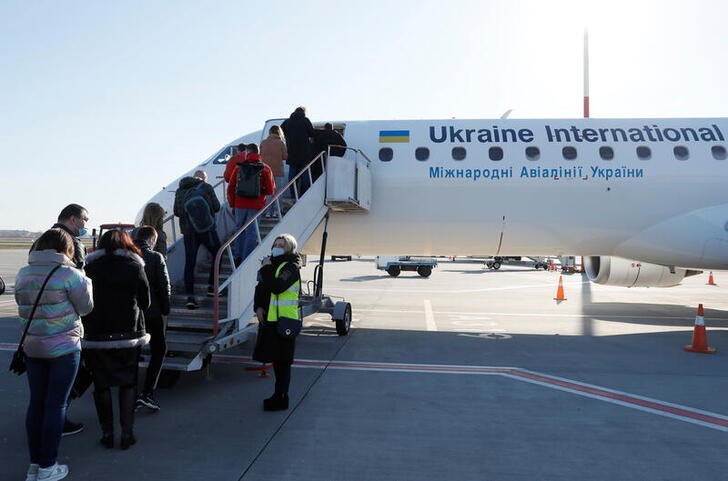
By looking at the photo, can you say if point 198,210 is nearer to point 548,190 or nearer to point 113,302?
point 113,302

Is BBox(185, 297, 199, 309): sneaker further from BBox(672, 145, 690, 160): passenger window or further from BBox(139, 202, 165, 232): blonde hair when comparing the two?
BBox(672, 145, 690, 160): passenger window

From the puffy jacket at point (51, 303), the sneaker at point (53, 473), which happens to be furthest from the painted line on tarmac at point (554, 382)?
the puffy jacket at point (51, 303)

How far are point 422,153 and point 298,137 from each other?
9.25ft

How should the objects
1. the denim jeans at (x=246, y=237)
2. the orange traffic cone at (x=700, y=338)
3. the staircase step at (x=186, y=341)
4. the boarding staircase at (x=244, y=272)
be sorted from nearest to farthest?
the staircase step at (x=186, y=341) < the boarding staircase at (x=244, y=272) < the denim jeans at (x=246, y=237) < the orange traffic cone at (x=700, y=338)

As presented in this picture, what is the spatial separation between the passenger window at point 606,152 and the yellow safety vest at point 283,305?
7918 millimetres

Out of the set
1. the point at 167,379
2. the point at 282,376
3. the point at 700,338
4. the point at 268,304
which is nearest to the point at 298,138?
the point at 268,304

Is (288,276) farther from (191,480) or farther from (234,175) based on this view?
(234,175)

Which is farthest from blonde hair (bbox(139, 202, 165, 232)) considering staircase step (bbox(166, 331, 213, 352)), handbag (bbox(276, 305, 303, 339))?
handbag (bbox(276, 305, 303, 339))

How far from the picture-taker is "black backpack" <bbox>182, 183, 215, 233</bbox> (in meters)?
6.78

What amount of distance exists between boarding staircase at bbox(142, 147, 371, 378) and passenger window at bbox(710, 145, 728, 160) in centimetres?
709

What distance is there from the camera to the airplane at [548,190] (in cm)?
1051

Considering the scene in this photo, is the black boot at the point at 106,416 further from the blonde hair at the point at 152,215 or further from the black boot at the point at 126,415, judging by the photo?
the blonde hair at the point at 152,215

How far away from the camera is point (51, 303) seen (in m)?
3.63

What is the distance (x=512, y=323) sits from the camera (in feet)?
38.9
